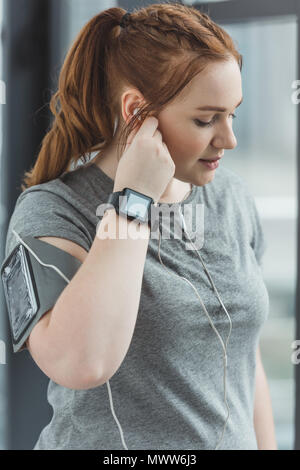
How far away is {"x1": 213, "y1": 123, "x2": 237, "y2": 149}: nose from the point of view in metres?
0.78

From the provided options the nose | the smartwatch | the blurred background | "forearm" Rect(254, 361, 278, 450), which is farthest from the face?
the blurred background

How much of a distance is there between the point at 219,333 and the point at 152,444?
195 mm

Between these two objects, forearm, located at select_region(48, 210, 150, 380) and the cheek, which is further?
the cheek

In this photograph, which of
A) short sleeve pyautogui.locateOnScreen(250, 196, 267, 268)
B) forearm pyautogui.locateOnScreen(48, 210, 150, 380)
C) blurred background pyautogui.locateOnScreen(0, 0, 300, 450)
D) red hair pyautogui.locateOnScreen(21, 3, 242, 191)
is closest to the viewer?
forearm pyautogui.locateOnScreen(48, 210, 150, 380)

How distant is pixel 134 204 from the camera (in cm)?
72

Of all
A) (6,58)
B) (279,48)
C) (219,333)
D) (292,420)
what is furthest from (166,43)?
(292,420)

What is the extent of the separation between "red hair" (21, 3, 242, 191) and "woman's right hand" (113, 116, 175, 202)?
5 cm

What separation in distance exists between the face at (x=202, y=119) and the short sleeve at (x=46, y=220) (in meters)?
0.17

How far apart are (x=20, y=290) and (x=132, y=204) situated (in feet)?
A: 0.62

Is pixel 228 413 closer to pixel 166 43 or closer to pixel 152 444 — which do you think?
pixel 152 444

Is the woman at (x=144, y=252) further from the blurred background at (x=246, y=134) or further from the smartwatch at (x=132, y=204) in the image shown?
the blurred background at (x=246, y=134)

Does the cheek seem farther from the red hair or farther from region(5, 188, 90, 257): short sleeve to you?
region(5, 188, 90, 257): short sleeve

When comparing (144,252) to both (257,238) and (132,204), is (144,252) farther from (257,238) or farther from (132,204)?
(257,238)

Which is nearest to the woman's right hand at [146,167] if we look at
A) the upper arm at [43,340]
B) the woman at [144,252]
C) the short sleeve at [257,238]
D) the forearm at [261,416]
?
the woman at [144,252]
